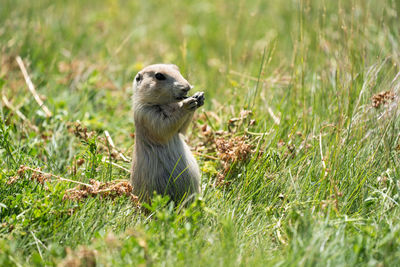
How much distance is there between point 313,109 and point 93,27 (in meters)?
4.80

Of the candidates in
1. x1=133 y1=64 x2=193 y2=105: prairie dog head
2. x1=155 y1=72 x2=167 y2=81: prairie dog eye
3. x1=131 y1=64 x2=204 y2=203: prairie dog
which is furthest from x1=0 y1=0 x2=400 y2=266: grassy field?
x1=155 y1=72 x2=167 y2=81: prairie dog eye

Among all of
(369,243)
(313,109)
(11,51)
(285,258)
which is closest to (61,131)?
(11,51)

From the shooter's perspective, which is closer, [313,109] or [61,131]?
[313,109]

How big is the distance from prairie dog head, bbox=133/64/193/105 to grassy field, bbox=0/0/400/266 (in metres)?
0.46

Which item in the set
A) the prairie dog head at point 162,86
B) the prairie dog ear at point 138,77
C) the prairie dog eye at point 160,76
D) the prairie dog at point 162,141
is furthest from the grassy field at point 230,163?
the prairie dog eye at point 160,76

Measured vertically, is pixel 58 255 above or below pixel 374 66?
below

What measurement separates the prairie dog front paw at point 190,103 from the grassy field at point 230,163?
2.01 ft

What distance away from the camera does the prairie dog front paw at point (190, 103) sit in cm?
372

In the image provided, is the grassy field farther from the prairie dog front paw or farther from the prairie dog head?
the prairie dog front paw

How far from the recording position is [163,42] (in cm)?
816

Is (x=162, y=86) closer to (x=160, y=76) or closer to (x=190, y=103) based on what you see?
(x=160, y=76)

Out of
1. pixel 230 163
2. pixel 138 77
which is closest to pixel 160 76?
pixel 138 77

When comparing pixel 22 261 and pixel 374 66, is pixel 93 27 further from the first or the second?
pixel 22 261

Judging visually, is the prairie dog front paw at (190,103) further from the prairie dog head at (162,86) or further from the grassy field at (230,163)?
the grassy field at (230,163)
